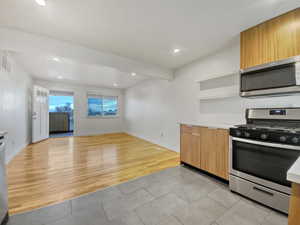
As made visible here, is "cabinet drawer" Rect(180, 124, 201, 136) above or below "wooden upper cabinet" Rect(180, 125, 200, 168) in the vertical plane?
above

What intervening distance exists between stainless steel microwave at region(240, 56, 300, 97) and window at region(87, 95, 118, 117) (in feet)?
20.0

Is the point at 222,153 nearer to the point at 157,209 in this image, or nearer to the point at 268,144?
the point at 268,144

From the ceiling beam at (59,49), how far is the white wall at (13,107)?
881mm

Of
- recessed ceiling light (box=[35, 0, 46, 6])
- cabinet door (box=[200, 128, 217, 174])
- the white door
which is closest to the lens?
recessed ceiling light (box=[35, 0, 46, 6])

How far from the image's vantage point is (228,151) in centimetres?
196

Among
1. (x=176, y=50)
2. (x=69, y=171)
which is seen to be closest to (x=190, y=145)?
(x=176, y=50)

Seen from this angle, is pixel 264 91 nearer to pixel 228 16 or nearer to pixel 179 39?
pixel 228 16

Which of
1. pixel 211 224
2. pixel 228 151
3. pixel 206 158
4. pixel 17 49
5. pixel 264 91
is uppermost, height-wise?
pixel 17 49

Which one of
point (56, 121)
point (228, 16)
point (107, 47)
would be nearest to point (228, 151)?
point (228, 16)

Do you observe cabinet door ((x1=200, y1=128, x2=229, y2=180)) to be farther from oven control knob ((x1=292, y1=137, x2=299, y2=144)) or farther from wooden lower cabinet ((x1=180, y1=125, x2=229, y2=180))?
oven control knob ((x1=292, y1=137, x2=299, y2=144))

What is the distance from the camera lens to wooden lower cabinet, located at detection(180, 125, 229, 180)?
2.04 metres

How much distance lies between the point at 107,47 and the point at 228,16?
204 cm

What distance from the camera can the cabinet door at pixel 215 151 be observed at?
2.03 metres

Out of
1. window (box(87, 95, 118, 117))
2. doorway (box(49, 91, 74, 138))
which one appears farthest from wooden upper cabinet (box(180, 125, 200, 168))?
doorway (box(49, 91, 74, 138))
